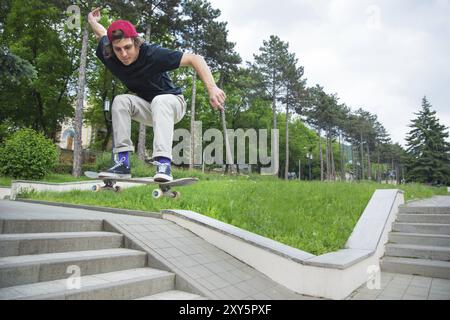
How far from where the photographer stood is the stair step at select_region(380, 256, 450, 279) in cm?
461

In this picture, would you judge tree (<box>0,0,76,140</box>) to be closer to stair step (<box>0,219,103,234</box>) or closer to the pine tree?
stair step (<box>0,219,103,234</box>)

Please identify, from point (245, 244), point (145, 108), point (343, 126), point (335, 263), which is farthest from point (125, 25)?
point (343, 126)

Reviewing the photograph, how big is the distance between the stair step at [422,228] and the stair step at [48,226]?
5.43 metres

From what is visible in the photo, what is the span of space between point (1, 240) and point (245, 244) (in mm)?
2696

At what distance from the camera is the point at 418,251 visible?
204 inches

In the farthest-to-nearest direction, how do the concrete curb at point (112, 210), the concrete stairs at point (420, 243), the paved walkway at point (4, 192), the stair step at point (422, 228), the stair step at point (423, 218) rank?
the paved walkway at point (4, 192) → the stair step at point (423, 218) → the stair step at point (422, 228) → the concrete curb at point (112, 210) → the concrete stairs at point (420, 243)

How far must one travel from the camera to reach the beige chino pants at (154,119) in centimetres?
314

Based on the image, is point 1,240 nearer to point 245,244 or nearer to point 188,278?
point 188,278

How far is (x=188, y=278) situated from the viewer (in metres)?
3.30

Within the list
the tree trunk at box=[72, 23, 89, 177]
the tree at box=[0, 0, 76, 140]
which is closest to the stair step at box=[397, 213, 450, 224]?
the tree trunk at box=[72, 23, 89, 177]

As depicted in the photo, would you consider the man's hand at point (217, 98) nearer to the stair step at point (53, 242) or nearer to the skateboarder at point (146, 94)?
the skateboarder at point (146, 94)

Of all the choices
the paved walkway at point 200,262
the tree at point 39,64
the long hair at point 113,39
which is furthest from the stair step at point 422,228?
the tree at point 39,64

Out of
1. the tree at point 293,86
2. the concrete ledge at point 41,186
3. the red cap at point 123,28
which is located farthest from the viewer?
the tree at point 293,86

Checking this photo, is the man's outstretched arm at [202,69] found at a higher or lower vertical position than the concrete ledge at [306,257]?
higher
